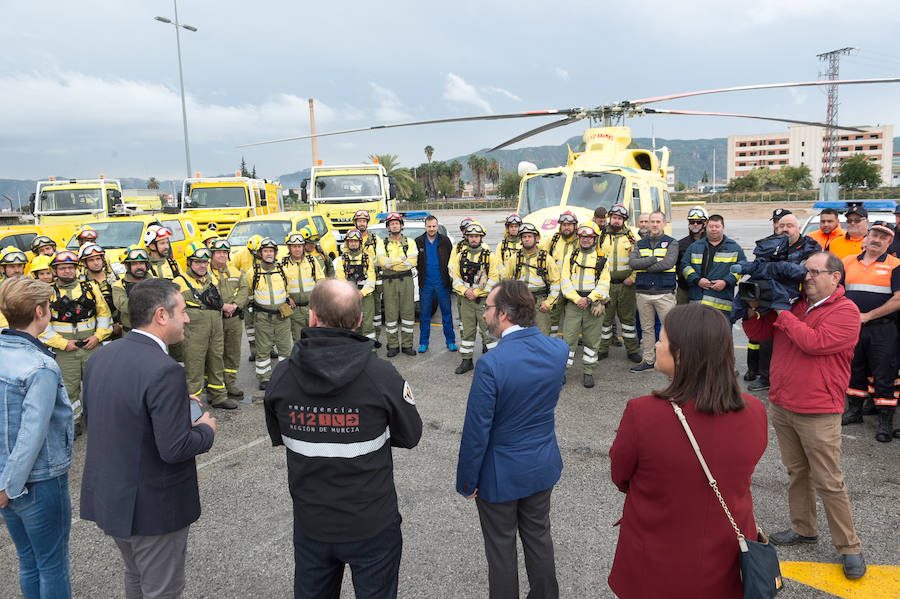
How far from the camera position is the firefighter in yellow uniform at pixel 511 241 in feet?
24.8

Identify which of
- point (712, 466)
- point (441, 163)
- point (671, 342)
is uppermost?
point (441, 163)

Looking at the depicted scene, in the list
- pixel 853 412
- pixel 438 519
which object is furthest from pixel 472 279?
pixel 853 412

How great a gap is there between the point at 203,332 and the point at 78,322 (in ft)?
3.88

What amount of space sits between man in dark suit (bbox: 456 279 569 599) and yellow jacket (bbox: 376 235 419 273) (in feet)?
18.1

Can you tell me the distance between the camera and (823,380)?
3184 mm

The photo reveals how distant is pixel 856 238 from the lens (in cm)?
629

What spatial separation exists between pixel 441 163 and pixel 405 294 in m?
96.4

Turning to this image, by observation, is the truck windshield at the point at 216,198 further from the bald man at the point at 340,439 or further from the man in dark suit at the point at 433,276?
the bald man at the point at 340,439

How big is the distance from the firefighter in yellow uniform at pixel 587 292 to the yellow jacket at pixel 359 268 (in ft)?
9.43

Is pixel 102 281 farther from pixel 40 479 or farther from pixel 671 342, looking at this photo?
pixel 671 342

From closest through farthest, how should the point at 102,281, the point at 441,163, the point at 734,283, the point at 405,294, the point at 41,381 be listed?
the point at 41,381 < the point at 102,281 < the point at 734,283 < the point at 405,294 < the point at 441,163

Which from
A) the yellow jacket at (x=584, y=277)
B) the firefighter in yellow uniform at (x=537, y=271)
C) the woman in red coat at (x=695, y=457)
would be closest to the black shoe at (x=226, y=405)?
the firefighter in yellow uniform at (x=537, y=271)

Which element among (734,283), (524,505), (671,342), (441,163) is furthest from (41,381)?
(441,163)

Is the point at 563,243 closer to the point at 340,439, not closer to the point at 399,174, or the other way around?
the point at 340,439
